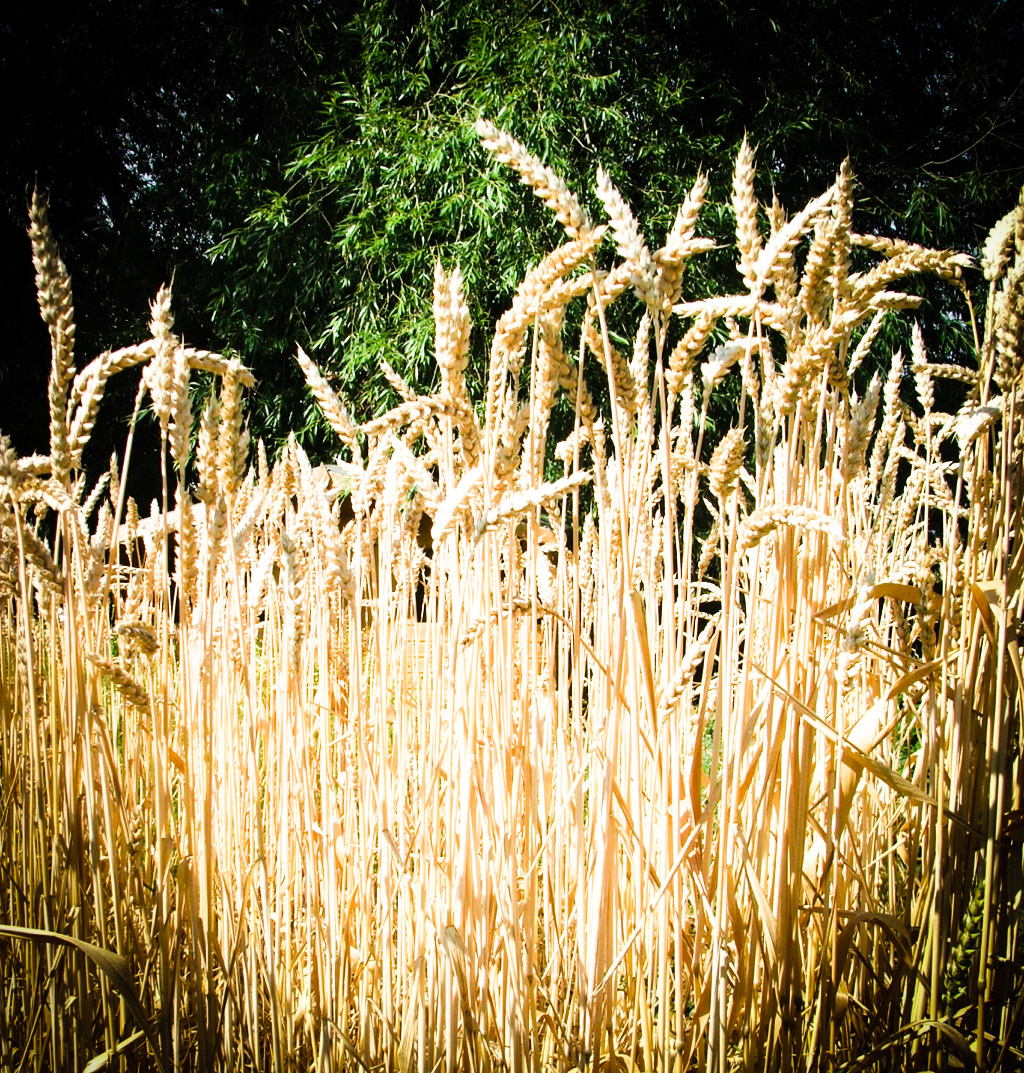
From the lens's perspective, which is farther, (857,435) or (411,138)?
(411,138)

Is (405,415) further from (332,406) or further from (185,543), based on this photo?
(185,543)

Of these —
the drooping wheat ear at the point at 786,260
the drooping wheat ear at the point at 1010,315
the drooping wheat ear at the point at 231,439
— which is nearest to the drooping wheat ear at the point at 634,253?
the drooping wheat ear at the point at 786,260

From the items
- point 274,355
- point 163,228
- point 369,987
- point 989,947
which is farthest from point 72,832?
point 163,228

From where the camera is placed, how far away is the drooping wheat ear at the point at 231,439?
34.4 inches

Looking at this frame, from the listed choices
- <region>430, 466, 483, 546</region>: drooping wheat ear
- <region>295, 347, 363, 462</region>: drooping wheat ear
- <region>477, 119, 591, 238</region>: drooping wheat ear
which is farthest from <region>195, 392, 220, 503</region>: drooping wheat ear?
<region>477, 119, 591, 238</region>: drooping wheat ear

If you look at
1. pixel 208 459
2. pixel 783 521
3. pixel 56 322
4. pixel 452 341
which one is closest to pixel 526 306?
pixel 452 341

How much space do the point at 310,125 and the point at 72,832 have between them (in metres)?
6.02

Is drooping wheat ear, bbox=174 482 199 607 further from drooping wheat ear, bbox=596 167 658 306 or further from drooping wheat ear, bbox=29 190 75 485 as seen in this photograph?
drooping wheat ear, bbox=596 167 658 306

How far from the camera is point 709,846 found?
0.81 m

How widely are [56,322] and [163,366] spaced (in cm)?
17

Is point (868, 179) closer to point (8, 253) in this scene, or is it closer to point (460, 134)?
point (460, 134)

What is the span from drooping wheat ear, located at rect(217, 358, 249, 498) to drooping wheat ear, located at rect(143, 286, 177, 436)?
6 cm

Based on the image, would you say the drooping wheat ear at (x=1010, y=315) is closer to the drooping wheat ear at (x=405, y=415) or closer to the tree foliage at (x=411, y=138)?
the drooping wheat ear at (x=405, y=415)

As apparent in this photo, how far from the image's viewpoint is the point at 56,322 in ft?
2.89
